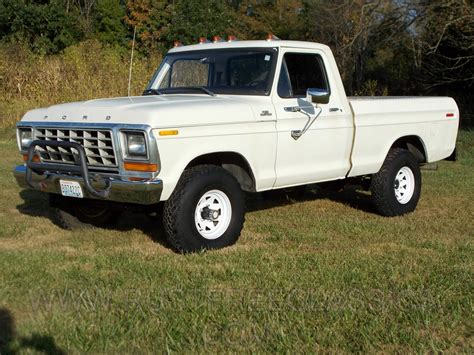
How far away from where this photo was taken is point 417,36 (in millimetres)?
17938

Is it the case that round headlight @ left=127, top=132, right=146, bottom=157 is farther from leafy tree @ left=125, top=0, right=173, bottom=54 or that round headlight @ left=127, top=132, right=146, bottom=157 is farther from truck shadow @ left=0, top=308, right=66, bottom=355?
leafy tree @ left=125, top=0, right=173, bottom=54

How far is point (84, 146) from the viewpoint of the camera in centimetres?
569

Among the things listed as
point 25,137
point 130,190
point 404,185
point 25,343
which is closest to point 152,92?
point 25,137

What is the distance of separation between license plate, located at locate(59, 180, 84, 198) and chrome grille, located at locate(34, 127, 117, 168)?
0.65 feet

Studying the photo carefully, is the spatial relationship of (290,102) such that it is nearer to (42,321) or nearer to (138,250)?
(138,250)

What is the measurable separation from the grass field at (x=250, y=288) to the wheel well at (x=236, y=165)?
60 cm

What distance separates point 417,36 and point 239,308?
1515 centimetres

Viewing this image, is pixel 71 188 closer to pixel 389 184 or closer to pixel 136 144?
pixel 136 144

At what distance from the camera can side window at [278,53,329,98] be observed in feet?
21.5

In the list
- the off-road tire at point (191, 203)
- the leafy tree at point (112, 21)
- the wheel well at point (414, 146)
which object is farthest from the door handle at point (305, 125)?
the leafy tree at point (112, 21)

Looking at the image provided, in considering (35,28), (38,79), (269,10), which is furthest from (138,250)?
(269,10)

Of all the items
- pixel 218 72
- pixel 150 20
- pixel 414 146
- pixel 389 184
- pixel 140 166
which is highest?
pixel 150 20

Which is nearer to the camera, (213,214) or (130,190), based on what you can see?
(130,190)

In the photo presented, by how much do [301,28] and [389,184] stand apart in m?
35.1
